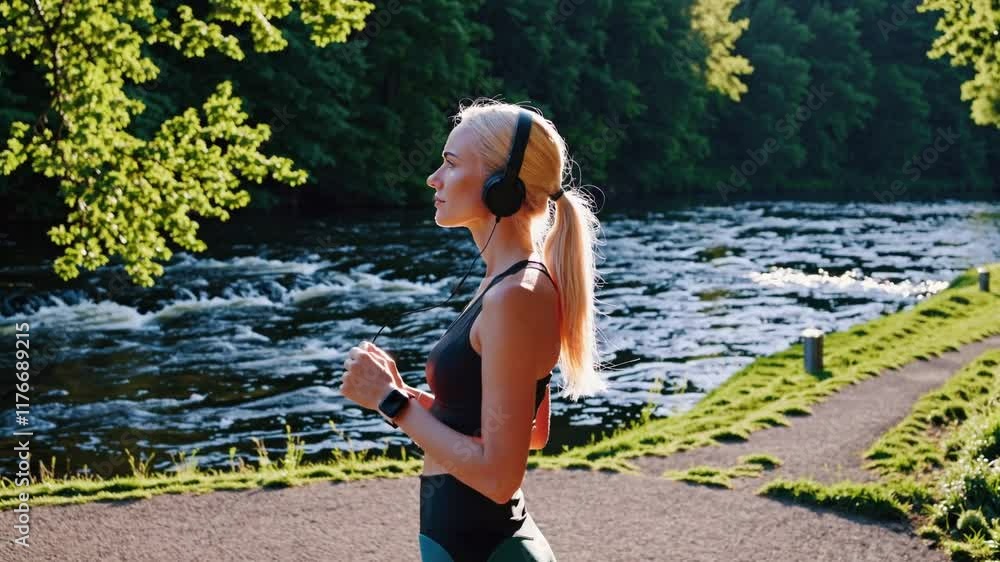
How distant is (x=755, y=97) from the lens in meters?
66.4

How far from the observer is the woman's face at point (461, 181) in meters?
2.98

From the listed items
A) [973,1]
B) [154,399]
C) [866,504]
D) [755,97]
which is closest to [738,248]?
[973,1]

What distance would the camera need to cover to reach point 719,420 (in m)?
11.9

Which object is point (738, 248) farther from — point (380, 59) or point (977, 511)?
point (977, 511)

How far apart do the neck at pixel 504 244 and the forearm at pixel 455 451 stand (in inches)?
18.1

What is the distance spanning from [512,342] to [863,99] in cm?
7155

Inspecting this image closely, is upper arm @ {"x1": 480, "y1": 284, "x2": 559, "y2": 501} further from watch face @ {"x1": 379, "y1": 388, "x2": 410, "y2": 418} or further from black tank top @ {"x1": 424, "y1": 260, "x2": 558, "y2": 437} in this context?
watch face @ {"x1": 379, "y1": 388, "x2": 410, "y2": 418}

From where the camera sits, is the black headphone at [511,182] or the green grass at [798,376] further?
the green grass at [798,376]

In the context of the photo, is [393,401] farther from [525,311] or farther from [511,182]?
[511,182]

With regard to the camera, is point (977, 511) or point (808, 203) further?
point (808, 203)

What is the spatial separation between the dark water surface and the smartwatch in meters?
1.59

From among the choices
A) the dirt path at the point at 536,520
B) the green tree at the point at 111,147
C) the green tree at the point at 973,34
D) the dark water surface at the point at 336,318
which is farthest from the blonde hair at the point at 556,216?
the green tree at the point at 973,34

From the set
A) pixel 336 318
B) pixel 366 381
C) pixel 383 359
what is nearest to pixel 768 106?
pixel 336 318

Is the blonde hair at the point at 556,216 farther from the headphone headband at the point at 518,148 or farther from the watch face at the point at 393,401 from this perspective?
the watch face at the point at 393,401
